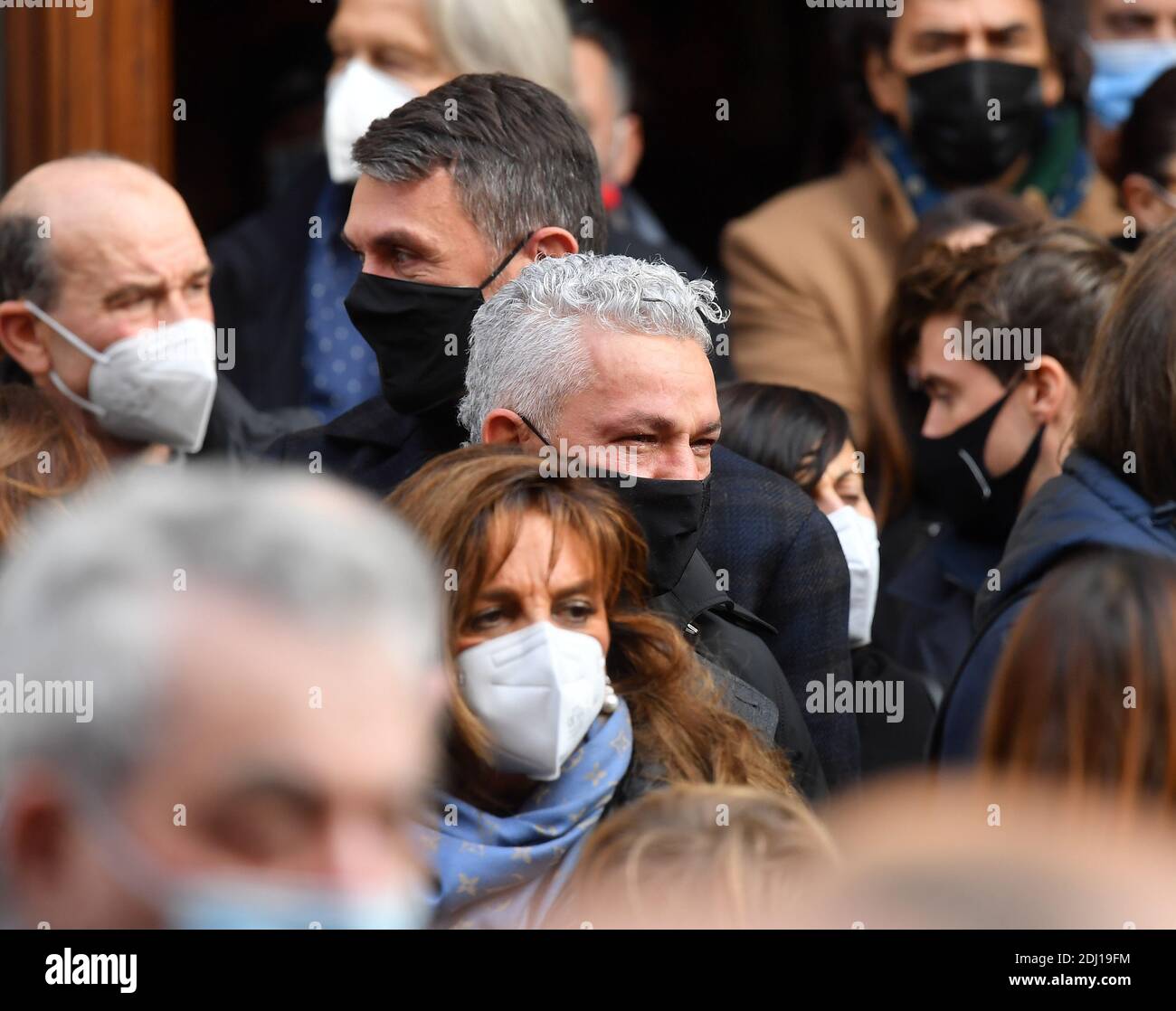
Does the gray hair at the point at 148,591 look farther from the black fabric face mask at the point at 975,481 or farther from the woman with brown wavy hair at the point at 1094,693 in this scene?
the black fabric face mask at the point at 975,481

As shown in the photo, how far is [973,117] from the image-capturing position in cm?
549

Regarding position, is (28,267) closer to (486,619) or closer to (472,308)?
(472,308)

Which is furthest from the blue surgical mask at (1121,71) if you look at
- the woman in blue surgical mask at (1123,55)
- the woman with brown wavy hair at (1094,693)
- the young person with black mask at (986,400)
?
the woman with brown wavy hair at (1094,693)

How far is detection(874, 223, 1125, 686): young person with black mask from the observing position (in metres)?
4.26

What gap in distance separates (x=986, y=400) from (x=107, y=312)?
1866 mm

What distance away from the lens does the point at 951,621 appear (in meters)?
4.36

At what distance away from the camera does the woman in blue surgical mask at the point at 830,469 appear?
4168mm

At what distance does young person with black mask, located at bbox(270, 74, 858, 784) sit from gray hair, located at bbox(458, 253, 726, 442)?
20 cm

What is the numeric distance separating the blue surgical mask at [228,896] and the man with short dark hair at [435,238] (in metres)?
2.05

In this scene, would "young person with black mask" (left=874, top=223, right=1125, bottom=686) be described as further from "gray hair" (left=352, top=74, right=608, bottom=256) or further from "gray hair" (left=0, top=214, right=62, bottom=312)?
"gray hair" (left=0, top=214, right=62, bottom=312)

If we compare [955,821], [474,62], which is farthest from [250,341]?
[955,821]

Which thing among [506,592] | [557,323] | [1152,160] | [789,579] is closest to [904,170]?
[1152,160]

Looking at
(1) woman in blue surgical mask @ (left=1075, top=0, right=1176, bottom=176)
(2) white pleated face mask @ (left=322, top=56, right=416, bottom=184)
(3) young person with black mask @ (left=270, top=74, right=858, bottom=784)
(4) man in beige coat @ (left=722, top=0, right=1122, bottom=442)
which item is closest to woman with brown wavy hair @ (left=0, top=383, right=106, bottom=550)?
(3) young person with black mask @ (left=270, top=74, right=858, bottom=784)
